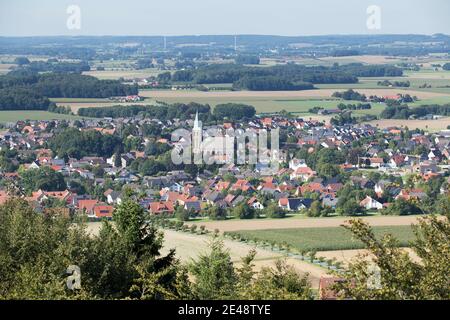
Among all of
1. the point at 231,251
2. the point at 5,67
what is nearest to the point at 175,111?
the point at 5,67

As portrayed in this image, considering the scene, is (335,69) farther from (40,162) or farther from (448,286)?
(448,286)

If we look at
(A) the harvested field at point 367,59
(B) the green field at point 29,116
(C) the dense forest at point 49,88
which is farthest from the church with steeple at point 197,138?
(A) the harvested field at point 367,59

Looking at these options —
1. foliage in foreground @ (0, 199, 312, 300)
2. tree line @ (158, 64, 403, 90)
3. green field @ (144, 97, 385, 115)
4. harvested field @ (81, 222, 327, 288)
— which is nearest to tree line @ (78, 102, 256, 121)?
green field @ (144, 97, 385, 115)

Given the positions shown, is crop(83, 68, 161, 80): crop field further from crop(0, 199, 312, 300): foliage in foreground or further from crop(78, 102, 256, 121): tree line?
crop(0, 199, 312, 300): foliage in foreground

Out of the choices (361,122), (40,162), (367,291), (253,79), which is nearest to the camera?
(367,291)
